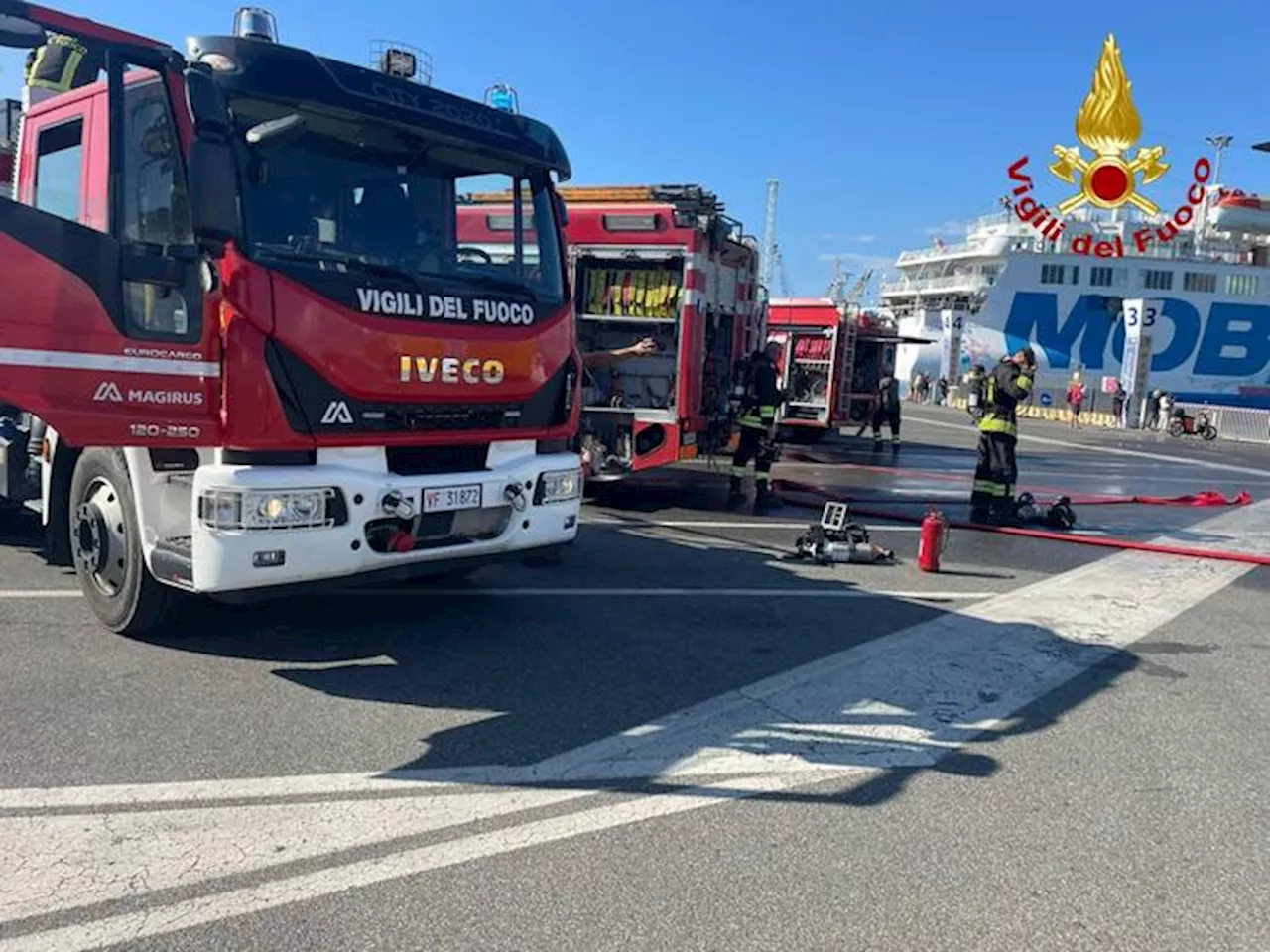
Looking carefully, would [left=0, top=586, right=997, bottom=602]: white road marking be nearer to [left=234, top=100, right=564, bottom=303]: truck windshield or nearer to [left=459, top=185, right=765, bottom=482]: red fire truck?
[left=234, top=100, right=564, bottom=303]: truck windshield

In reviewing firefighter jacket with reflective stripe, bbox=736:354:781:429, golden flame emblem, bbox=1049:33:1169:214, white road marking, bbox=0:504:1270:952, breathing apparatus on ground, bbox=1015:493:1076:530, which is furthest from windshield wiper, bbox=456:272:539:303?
golden flame emblem, bbox=1049:33:1169:214

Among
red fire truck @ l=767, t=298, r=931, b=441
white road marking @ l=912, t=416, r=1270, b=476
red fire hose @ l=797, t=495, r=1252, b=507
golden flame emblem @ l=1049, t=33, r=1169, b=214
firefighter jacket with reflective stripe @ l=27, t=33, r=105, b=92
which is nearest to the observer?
firefighter jacket with reflective stripe @ l=27, t=33, r=105, b=92

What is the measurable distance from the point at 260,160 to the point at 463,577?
3.30 meters

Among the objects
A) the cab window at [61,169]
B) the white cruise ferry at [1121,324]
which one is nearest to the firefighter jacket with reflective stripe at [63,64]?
the cab window at [61,169]

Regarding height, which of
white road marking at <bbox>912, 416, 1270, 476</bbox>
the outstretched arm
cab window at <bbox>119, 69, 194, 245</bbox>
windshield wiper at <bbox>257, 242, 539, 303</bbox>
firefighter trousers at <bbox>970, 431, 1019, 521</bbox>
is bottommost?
white road marking at <bbox>912, 416, 1270, 476</bbox>

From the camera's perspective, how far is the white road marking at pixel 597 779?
288cm

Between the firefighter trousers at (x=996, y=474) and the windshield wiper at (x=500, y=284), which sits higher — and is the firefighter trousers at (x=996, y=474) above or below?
below

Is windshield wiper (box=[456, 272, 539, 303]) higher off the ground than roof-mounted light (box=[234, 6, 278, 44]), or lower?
lower

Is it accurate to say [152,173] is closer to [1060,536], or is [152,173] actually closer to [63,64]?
[63,64]

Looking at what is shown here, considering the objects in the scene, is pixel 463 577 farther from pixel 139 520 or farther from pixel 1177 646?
pixel 1177 646

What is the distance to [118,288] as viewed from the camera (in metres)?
4.16

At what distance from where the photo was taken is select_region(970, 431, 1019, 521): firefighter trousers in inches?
409

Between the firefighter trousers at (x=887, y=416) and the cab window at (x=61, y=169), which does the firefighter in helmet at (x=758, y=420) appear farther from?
the firefighter trousers at (x=887, y=416)

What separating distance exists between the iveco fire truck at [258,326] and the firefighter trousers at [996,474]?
654cm
